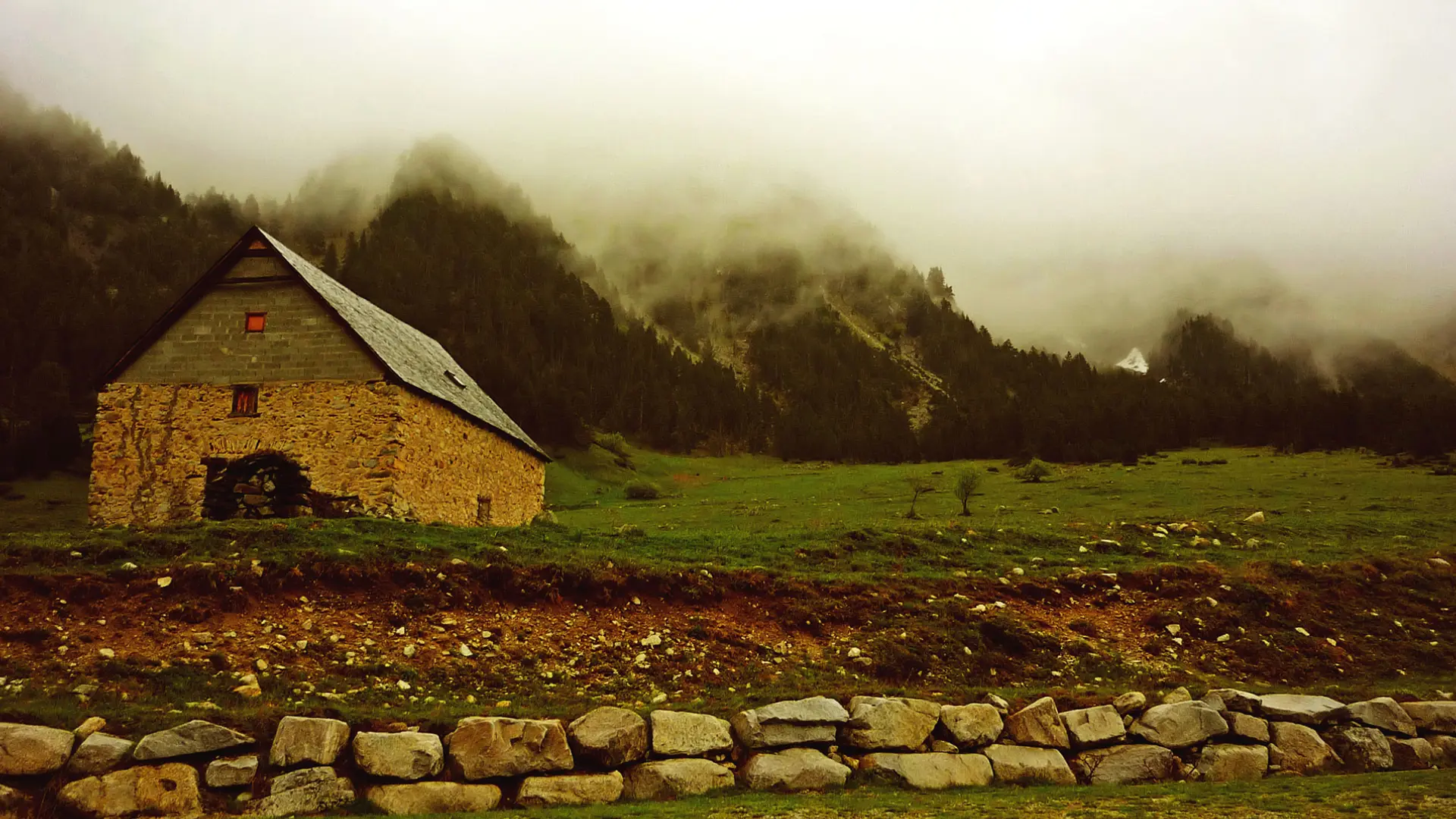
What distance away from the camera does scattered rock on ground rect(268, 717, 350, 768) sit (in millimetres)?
8578

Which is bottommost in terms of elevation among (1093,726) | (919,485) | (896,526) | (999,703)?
(1093,726)

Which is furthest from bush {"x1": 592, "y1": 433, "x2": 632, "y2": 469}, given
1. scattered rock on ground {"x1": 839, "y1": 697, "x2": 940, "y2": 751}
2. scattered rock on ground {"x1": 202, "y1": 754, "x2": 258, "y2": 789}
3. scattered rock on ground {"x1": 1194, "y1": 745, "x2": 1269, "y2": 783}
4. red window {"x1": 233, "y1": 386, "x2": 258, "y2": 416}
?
scattered rock on ground {"x1": 202, "y1": 754, "x2": 258, "y2": 789}

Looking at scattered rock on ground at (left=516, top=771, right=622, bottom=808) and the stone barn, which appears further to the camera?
the stone barn

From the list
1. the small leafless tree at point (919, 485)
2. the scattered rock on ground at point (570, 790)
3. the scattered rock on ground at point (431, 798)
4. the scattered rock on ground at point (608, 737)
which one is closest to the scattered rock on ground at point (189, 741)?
the scattered rock on ground at point (431, 798)

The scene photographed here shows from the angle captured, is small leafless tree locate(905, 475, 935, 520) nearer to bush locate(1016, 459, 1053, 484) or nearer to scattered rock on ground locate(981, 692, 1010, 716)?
bush locate(1016, 459, 1053, 484)

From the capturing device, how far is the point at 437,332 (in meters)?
102

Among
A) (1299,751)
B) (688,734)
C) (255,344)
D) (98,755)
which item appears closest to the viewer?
(98,755)

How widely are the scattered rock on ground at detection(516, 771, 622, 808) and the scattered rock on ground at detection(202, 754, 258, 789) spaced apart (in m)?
2.82

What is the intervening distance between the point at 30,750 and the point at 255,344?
18.8 metres

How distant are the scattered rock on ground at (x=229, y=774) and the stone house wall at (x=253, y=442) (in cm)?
1517

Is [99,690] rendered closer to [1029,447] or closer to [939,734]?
[939,734]

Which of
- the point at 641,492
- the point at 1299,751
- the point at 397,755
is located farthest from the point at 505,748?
the point at 641,492

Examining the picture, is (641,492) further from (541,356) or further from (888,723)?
(541,356)

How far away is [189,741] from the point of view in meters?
8.53
